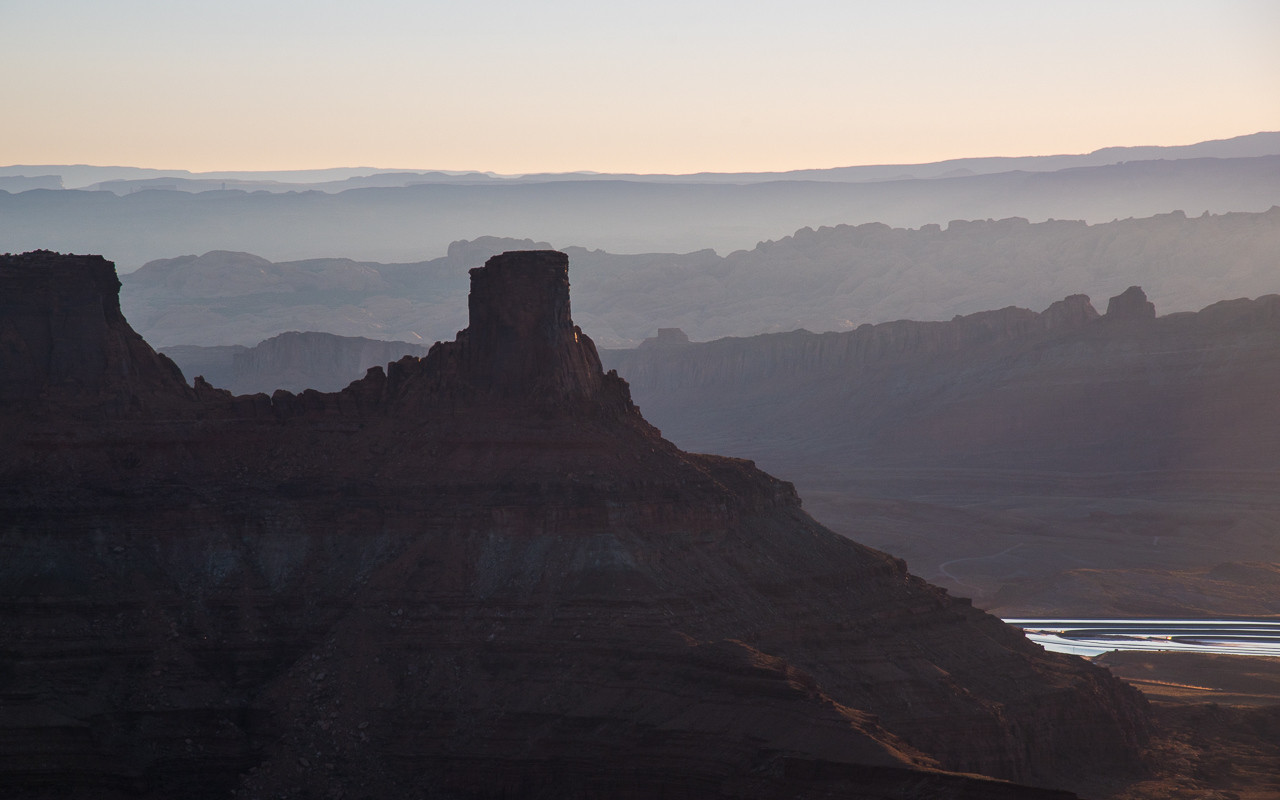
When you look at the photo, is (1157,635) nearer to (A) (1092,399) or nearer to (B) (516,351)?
(B) (516,351)

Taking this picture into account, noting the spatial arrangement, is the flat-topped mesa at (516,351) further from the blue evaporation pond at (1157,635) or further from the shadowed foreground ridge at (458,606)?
the blue evaporation pond at (1157,635)

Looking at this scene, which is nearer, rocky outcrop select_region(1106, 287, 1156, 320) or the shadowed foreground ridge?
the shadowed foreground ridge

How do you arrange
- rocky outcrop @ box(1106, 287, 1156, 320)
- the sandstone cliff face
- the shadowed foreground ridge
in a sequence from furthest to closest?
rocky outcrop @ box(1106, 287, 1156, 320) < the sandstone cliff face < the shadowed foreground ridge

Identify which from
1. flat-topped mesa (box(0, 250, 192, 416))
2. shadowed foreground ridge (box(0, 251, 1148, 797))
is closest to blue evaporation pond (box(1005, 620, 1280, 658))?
shadowed foreground ridge (box(0, 251, 1148, 797))

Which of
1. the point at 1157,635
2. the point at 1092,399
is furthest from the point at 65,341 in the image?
the point at 1092,399

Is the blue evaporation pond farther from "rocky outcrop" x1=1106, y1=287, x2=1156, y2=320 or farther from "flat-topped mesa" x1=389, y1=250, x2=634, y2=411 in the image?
"rocky outcrop" x1=1106, y1=287, x2=1156, y2=320

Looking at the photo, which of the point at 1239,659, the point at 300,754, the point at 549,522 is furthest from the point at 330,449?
the point at 1239,659

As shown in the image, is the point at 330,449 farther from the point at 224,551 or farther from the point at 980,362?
the point at 980,362
